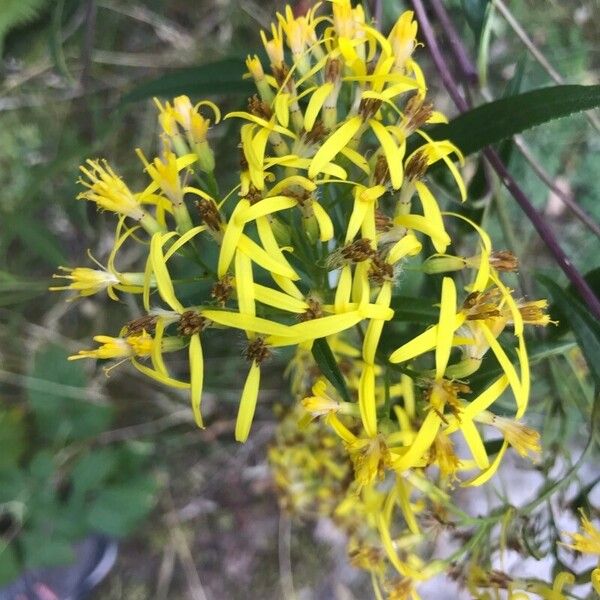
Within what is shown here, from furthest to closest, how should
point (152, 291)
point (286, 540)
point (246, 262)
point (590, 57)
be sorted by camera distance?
point (286, 540), point (590, 57), point (152, 291), point (246, 262)

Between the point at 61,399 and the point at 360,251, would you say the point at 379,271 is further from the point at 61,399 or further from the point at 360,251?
the point at 61,399

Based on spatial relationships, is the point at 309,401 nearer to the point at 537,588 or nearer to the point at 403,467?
the point at 403,467

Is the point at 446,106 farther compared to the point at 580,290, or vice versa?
the point at 446,106

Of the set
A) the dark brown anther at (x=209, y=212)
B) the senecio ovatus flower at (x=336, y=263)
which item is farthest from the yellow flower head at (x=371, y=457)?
the dark brown anther at (x=209, y=212)

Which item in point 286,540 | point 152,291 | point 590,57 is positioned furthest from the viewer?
point 286,540

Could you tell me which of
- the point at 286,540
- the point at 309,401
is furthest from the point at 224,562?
the point at 309,401

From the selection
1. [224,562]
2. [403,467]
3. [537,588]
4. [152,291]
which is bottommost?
[224,562]

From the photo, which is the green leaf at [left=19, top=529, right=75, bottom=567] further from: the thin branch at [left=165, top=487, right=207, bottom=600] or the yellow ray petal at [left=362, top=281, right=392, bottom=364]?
the yellow ray petal at [left=362, top=281, right=392, bottom=364]

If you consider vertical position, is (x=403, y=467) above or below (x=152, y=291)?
below
